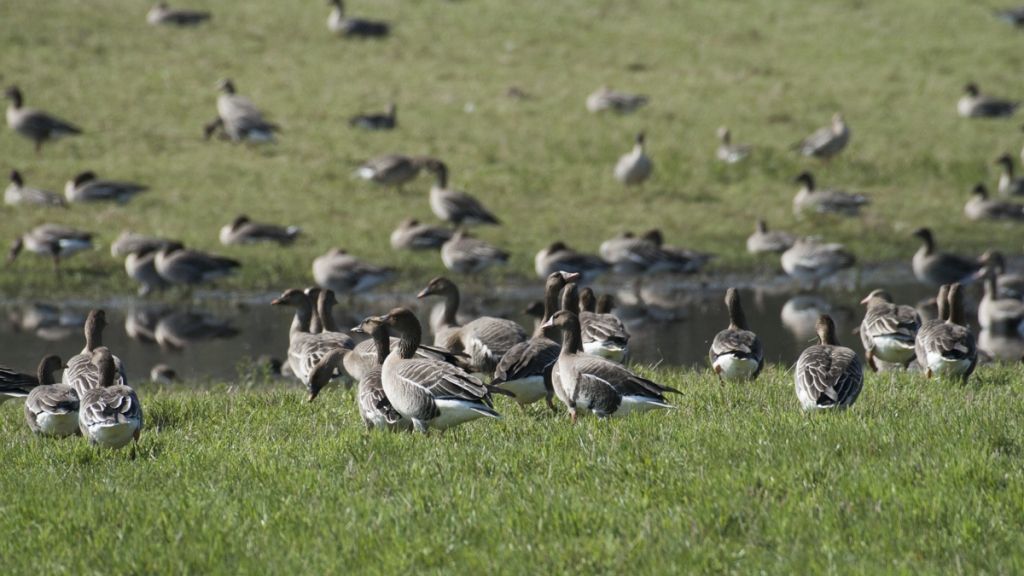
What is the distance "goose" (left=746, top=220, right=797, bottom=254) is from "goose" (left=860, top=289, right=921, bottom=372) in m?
12.1

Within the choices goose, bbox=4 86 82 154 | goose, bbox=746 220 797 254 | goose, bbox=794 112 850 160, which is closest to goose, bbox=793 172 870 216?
goose, bbox=746 220 797 254

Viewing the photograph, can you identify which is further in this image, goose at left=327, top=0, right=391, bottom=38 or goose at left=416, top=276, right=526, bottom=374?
goose at left=327, top=0, right=391, bottom=38

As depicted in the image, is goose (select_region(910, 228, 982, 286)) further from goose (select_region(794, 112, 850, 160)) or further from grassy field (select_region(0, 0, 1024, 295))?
goose (select_region(794, 112, 850, 160))

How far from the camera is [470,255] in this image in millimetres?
25547

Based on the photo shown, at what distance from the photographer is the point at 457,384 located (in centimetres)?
1044

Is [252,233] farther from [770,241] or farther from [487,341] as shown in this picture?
[487,341]

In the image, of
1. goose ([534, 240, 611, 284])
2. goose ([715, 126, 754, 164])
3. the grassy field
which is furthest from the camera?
goose ([715, 126, 754, 164])

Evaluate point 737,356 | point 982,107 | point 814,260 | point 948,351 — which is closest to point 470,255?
point 814,260

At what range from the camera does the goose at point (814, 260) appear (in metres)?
25.9

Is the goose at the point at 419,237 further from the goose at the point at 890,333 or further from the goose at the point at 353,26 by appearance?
the goose at the point at 353,26

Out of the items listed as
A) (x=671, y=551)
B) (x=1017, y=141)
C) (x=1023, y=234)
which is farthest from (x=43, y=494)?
(x=1017, y=141)

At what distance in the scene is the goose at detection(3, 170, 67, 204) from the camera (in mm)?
28406

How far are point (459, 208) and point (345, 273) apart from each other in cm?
455

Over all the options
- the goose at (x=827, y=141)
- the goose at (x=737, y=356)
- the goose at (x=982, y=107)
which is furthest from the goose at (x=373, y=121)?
the goose at (x=737, y=356)
